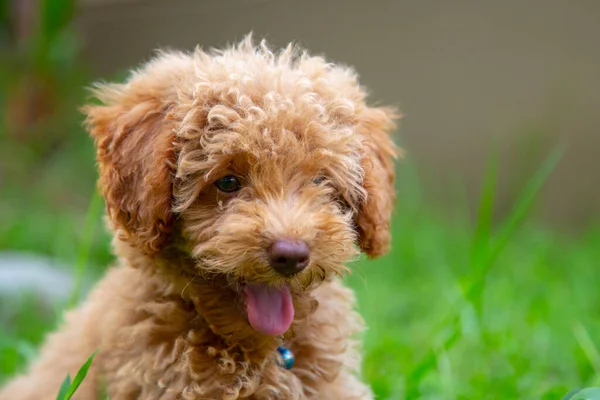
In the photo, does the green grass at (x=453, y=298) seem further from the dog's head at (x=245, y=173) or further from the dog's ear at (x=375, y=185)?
the dog's head at (x=245, y=173)

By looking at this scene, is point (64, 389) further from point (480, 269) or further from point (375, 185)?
point (480, 269)

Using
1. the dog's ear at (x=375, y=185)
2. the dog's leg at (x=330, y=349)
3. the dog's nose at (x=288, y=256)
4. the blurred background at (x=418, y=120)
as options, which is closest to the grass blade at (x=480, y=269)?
the dog's leg at (x=330, y=349)

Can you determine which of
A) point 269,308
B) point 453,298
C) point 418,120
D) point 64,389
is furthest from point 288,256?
point 418,120

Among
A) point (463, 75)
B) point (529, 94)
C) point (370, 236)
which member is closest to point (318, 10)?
point (463, 75)

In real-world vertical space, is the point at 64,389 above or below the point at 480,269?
below

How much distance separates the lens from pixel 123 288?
132 inches

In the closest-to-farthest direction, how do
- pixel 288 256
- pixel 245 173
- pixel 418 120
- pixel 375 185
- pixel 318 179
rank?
pixel 288 256, pixel 245 173, pixel 318 179, pixel 375 185, pixel 418 120

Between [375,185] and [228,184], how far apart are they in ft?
2.15

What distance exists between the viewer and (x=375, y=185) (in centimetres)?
329

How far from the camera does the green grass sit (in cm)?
399

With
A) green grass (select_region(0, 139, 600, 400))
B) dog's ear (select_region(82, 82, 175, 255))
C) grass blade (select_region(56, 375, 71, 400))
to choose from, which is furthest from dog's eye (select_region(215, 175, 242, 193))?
grass blade (select_region(56, 375, 71, 400))

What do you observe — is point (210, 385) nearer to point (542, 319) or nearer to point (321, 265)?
point (321, 265)

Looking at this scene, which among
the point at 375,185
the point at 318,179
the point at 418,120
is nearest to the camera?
the point at 318,179

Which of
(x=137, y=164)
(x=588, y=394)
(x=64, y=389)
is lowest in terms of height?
(x=588, y=394)
